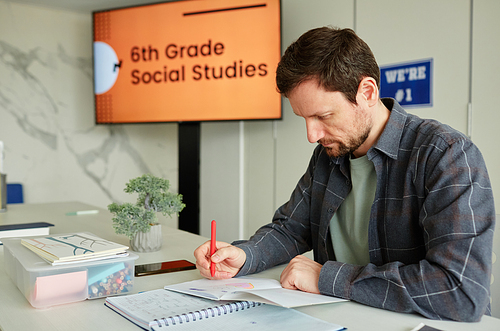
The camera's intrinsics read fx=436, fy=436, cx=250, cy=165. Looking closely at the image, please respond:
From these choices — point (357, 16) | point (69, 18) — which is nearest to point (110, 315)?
point (357, 16)

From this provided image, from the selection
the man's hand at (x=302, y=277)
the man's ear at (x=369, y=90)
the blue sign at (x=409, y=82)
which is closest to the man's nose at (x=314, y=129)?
the man's ear at (x=369, y=90)

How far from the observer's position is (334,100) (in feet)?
3.25

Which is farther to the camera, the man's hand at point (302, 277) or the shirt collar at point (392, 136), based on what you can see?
the shirt collar at point (392, 136)

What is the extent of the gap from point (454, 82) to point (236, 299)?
1.82 m

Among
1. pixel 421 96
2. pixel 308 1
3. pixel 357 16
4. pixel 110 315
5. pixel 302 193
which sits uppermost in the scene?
pixel 308 1

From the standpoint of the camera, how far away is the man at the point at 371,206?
2.61ft

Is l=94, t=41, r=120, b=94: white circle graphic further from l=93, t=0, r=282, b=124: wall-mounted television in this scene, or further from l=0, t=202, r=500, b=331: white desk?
l=0, t=202, r=500, b=331: white desk

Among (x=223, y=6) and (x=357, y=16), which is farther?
(x=223, y=6)

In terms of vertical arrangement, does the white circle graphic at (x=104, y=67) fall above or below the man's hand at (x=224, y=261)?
above

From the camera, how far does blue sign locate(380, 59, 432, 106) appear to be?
2279mm

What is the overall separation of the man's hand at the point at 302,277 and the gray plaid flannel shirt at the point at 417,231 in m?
0.03

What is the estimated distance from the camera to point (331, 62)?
963 mm

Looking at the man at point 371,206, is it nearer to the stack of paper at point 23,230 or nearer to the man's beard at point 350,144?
the man's beard at point 350,144

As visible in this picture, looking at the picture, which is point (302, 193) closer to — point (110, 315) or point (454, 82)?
point (110, 315)
